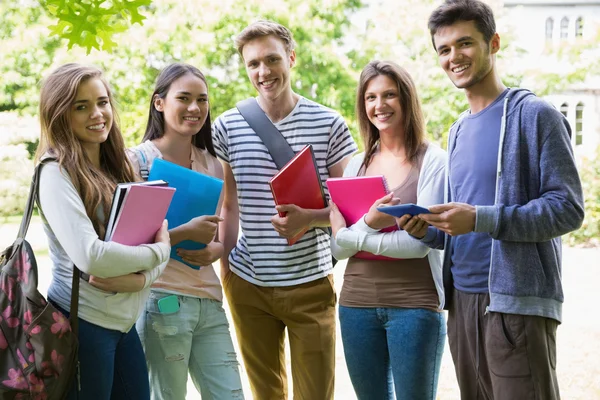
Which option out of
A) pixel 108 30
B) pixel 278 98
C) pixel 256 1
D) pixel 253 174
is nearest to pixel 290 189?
pixel 253 174

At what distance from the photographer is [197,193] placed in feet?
8.02

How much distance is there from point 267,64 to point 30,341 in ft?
4.37

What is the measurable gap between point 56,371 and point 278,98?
1.34 metres

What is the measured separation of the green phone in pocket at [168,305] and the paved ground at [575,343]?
2.46 meters

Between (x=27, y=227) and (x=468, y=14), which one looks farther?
(x=468, y=14)

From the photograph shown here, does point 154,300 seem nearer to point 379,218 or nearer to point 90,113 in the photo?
point 90,113

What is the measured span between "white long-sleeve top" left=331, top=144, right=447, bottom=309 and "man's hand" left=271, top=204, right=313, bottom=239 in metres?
0.16

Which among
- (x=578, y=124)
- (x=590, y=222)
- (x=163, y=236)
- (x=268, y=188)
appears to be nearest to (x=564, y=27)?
(x=578, y=124)

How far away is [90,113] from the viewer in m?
2.19

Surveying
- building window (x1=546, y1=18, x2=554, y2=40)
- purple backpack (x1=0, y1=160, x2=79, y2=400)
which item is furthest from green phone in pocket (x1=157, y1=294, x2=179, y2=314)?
building window (x1=546, y1=18, x2=554, y2=40)

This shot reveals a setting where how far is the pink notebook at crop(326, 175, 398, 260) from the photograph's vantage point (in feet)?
7.64

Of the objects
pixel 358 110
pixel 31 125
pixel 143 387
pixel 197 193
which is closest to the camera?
pixel 143 387

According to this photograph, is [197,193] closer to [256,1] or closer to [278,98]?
[278,98]

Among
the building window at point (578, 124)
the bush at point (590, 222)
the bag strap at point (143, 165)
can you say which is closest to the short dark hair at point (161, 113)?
the bag strap at point (143, 165)
